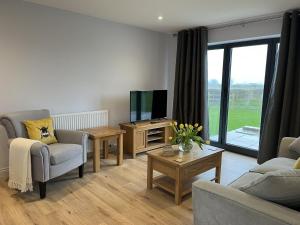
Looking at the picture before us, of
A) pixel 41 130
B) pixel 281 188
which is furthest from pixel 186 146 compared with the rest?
pixel 41 130

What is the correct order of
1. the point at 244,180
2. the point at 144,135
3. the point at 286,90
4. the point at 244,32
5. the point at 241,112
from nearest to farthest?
the point at 244,180, the point at 286,90, the point at 244,32, the point at 144,135, the point at 241,112

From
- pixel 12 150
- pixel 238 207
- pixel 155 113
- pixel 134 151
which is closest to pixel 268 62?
pixel 155 113

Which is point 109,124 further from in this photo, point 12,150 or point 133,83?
point 12,150

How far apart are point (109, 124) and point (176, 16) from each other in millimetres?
2237

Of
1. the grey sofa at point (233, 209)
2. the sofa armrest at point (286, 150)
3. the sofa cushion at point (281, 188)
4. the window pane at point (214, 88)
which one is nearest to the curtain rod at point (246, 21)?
the window pane at point (214, 88)

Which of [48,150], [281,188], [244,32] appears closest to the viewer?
[281,188]

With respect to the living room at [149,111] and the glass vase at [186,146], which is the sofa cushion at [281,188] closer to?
the living room at [149,111]

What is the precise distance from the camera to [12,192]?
274 centimetres

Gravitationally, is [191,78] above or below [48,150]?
above

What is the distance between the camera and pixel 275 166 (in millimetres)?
2410

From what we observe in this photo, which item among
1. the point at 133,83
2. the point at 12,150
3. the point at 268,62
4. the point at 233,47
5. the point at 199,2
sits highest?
the point at 199,2

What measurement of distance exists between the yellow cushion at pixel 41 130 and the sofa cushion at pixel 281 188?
8.51 ft

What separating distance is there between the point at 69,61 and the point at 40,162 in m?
1.80

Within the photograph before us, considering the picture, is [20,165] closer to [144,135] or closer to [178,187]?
[178,187]
